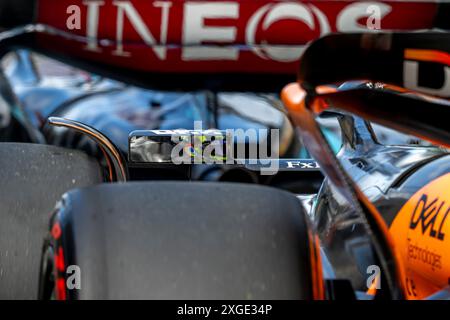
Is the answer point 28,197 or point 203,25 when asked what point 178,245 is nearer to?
point 28,197

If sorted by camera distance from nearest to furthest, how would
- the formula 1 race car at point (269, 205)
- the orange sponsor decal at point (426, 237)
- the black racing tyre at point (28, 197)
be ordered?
the formula 1 race car at point (269, 205) < the black racing tyre at point (28, 197) < the orange sponsor decal at point (426, 237)

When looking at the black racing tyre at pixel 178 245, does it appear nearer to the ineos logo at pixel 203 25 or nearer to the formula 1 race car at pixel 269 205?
the formula 1 race car at pixel 269 205

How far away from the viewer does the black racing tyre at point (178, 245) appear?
3.33ft

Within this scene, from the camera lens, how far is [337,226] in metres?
1.71

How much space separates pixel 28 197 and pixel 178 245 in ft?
1.83

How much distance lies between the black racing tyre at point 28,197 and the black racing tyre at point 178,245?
0.34m

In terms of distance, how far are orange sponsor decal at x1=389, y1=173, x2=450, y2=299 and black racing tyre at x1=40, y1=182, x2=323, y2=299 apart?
0.63m

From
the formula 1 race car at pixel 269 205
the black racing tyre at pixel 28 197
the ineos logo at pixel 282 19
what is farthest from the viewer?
the ineos logo at pixel 282 19

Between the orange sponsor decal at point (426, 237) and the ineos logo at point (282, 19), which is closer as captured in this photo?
the orange sponsor decal at point (426, 237)

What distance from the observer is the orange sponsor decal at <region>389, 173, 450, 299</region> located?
1.68 metres

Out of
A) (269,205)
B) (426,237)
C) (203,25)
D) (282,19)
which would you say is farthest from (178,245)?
(203,25)

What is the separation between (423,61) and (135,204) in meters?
0.36

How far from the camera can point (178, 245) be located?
103 cm

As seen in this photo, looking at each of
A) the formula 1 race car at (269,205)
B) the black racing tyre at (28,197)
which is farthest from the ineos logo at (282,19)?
the black racing tyre at (28,197)
